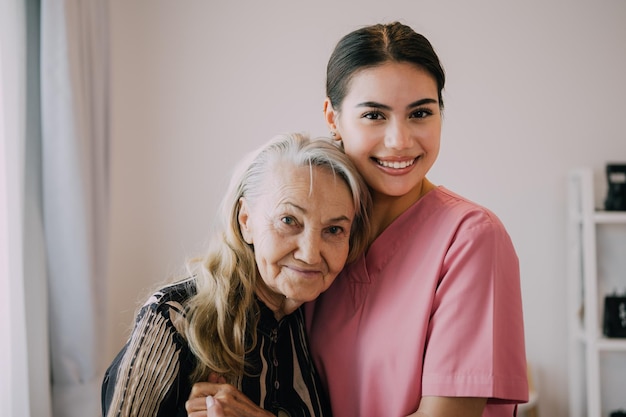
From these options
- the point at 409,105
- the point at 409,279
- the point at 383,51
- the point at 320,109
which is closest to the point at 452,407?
the point at 409,279

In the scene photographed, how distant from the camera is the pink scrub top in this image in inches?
46.6

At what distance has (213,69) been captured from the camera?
3262 millimetres

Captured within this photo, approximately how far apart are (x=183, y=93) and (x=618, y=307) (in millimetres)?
2304

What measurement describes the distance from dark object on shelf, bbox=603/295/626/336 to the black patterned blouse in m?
2.03

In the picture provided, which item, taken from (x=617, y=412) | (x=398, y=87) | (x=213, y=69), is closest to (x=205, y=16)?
(x=213, y=69)

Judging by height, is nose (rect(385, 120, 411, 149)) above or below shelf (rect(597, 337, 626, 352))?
above

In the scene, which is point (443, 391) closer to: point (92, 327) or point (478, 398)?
point (478, 398)

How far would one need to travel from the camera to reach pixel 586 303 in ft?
9.59

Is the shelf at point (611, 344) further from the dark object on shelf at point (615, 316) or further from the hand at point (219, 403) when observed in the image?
the hand at point (219, 403)

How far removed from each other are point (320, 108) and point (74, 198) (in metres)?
1.32

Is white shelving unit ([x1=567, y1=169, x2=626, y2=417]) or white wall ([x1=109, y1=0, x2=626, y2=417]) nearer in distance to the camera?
white shelving unit ([x1=567, y1=169, x2=626, y2=417])

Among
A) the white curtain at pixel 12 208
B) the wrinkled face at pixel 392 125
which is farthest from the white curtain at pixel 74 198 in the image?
the wrinkled face at pixel 392 125

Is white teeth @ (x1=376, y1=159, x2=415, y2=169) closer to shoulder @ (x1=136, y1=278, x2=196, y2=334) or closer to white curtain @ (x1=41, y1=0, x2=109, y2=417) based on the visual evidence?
shoulder @ (x1=136, y1=278, x2=196, y2=334)

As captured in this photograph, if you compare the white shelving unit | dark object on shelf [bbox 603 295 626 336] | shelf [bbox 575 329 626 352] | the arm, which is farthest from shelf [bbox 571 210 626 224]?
the arm
